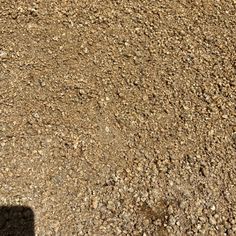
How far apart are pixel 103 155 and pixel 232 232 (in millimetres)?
837

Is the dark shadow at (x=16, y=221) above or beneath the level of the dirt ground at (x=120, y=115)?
beneath

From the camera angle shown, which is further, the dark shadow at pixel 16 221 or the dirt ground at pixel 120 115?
the dirt ground at pixel 120 115

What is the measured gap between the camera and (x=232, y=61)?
10.6 ft

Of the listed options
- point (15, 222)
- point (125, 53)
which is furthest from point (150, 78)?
point (15, 222)

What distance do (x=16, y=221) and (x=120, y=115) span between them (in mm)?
873

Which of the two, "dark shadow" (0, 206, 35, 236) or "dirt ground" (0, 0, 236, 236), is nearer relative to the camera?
"dark shadow" (0, 206, 35, 236)

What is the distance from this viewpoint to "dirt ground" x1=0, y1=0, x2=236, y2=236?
8.91 feet

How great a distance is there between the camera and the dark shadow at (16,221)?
8.55 feet

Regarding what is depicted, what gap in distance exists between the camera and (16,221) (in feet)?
8.65

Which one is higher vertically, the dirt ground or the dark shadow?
the dirt ground

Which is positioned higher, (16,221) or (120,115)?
Result: (120,115)

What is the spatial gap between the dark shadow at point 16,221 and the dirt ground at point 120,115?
4cm

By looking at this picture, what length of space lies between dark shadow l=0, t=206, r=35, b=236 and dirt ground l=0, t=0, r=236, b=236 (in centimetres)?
4

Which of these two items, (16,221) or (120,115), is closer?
(16,221)
